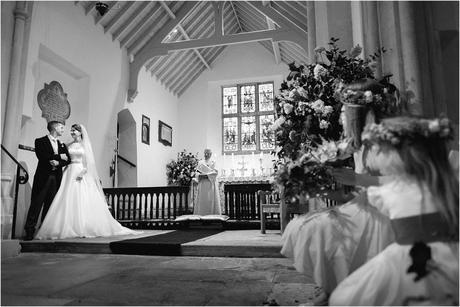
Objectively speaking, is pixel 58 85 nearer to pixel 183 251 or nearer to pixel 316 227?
pixel 183 251

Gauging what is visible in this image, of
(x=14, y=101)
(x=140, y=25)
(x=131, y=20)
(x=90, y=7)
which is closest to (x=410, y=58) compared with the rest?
(x=14, y=101)

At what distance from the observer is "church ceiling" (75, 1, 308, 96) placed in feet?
27.4

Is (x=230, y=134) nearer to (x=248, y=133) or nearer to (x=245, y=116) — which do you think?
(x=248, y=133)

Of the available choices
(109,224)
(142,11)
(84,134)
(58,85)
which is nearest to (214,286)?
(109,224)

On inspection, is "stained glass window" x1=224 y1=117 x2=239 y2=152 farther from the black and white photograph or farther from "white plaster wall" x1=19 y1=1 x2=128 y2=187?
"white plaster wall" x1=19 y1=1 x2=128 y2=187

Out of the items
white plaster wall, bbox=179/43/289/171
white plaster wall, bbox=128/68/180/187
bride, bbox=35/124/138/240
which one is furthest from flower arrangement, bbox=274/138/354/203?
white plaster wall, bbox=179/43/289/171

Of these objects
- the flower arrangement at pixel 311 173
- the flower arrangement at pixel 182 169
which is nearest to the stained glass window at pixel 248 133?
the flower arrangement at pixel 182 169

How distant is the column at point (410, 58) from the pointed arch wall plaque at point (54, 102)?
5921 mm

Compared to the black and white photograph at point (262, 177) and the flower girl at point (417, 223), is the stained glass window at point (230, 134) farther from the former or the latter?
the flower girl at point (417, 223)

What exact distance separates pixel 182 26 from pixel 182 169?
4.09m

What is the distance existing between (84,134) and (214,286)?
3947mm

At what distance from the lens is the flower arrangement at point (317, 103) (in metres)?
2.64

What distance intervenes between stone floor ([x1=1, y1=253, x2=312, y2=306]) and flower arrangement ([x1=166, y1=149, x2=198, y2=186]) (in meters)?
7.44

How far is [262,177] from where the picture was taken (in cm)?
1027
